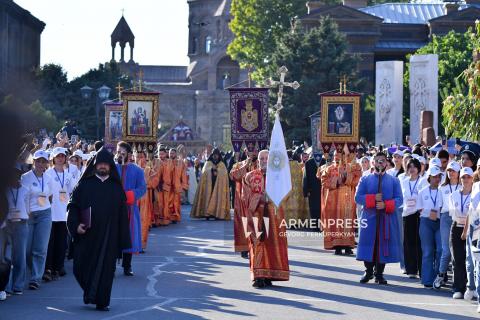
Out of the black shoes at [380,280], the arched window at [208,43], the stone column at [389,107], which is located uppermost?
the arched window at [208,43]

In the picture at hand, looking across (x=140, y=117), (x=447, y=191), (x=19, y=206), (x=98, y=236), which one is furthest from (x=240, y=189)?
(x=140, y=117)

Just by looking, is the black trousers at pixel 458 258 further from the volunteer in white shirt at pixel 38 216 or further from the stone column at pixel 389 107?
the stone column at pixel 389 107

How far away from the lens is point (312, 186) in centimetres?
2525

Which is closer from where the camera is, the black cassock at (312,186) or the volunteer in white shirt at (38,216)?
the volunteer in white shirt at (38,216)

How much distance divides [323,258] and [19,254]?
21.6 feet

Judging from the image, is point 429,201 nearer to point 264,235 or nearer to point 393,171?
point 264,235

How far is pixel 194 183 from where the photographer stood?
131ft

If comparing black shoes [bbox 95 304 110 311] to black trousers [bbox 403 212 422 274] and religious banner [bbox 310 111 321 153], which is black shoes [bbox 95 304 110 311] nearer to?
black trousers [bbox 403 212 422 274]

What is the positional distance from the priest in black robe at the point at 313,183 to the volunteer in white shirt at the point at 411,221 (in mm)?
8887

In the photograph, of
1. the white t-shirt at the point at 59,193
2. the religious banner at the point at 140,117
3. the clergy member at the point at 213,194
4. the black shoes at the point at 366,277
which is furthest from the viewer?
the clergy member at the point at 213,194

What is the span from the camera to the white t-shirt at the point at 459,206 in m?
13.2

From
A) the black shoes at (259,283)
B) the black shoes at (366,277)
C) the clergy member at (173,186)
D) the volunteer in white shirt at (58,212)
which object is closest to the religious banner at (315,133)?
the clergy member at (173,186)

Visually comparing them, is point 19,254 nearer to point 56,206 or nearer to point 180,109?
point 56,206

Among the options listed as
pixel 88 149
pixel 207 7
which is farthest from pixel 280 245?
pixel 207 7
